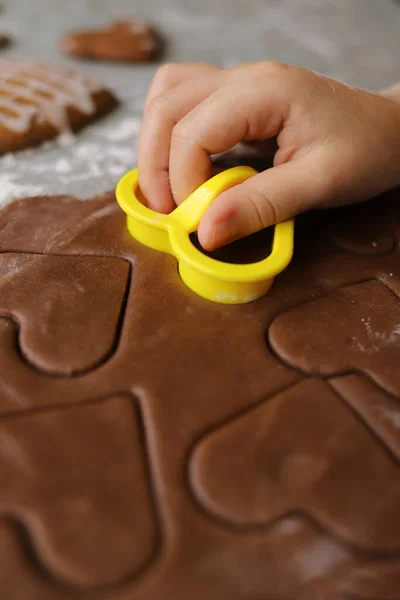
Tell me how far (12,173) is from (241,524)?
31.2 inches

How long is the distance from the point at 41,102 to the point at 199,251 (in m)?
0.59

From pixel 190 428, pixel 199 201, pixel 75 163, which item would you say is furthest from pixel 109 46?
pixel 190 428

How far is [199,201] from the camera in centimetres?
79

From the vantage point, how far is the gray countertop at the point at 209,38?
1.23 meters

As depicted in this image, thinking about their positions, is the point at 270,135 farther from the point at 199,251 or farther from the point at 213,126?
the point at 199,251

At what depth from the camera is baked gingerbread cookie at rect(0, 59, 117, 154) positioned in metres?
1.10

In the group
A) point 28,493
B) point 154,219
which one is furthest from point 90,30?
point 28,493

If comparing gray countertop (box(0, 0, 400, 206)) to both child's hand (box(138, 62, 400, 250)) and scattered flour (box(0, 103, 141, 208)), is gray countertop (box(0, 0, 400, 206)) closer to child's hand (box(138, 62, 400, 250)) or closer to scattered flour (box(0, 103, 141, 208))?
scattered flour (box(0, 103, 141, 208))

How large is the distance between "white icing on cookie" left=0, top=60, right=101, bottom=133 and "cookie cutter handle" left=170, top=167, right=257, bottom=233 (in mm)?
478

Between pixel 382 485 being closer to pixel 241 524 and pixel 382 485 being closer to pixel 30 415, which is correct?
pixel 241 524

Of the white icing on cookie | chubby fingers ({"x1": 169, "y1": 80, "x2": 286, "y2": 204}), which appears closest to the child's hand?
chubby fingers ({"x1": 169, "y1": 80, "x2": 286, "y2": 204})

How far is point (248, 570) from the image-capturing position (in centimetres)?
52

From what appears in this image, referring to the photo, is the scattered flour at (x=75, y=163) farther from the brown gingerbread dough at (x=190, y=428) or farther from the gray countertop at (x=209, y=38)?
the brown gingerbread dough at (x=190, y=428)

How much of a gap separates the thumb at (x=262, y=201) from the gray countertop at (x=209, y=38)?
0.43 metres
